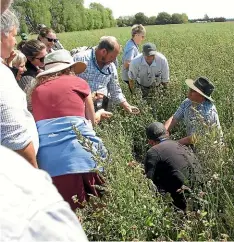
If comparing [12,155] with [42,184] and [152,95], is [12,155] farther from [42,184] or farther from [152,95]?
[152,95]

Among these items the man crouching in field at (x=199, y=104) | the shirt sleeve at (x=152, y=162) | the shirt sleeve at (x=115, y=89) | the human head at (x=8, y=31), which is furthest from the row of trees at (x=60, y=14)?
the human head at (x=8, y=31)

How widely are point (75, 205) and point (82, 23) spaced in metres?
72.3

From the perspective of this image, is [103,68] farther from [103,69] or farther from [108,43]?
[108,43]

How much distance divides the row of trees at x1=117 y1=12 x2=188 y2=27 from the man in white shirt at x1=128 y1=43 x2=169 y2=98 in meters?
74.9

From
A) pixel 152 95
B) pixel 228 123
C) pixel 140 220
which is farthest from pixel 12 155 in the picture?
pixel 152 95

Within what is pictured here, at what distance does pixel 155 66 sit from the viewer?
6.36 meters

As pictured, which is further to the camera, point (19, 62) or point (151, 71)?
point (151, 71)

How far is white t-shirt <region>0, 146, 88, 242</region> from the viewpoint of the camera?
62cm

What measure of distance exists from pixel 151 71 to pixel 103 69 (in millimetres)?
1563

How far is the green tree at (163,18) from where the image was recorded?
278 feet

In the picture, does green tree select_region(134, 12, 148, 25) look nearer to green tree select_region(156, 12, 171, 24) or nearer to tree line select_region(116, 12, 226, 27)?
tree line select_region(116, 12, 226, 27)

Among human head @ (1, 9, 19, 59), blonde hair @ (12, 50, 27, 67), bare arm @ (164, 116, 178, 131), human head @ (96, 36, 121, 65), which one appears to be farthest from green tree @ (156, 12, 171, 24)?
human head @ (1, 9, 19, 59)

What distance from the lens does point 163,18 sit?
8612cm

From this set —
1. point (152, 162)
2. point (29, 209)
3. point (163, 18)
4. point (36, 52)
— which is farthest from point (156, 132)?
point (163, 18)
